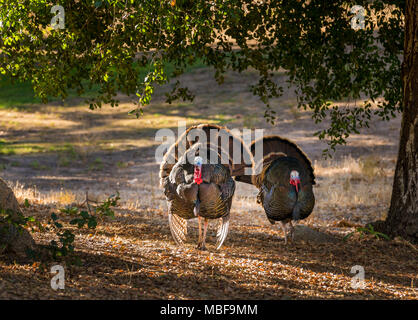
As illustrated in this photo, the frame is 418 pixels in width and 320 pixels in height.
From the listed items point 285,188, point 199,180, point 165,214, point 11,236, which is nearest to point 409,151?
point 285,188

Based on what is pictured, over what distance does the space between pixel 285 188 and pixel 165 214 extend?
308cm

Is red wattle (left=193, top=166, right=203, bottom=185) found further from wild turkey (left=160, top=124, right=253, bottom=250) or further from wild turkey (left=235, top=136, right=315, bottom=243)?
wild turkey (left=235, top=136, right=315, bottom=243)

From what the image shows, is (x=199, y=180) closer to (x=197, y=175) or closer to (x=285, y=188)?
(x=197, y=175)

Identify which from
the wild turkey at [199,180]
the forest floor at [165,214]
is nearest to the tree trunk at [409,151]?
the forest floor at [165,214]

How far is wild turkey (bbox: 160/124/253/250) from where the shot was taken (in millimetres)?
7262

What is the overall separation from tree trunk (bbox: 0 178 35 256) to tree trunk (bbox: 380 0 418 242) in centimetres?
522

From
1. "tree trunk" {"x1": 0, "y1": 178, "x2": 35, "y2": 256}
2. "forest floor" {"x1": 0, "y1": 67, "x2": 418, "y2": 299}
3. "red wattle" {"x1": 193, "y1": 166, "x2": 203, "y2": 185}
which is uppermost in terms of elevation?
"red wattle" {"x1": 193, "y1": 166, "x2": 203, "y2": 185}

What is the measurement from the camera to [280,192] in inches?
339

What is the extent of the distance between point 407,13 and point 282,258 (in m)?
3.84

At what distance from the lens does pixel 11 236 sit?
5.99 metres

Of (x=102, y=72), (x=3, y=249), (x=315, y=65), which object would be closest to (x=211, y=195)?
(x=102, y=72)

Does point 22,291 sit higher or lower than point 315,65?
lower

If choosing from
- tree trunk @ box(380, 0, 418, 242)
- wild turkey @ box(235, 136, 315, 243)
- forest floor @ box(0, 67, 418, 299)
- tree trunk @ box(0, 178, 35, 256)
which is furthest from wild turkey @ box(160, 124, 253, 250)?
tree trunk @ box(380, 0, 418, 242)
